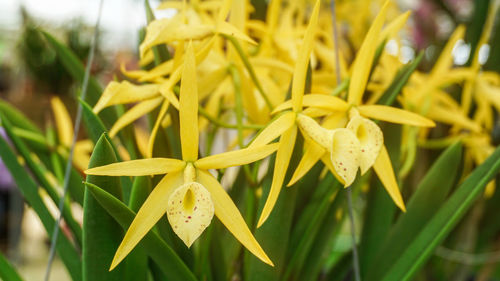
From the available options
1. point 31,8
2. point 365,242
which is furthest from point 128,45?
point 365,242

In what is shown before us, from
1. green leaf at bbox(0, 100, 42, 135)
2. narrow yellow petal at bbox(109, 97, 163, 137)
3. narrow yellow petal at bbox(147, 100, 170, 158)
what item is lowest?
narrow yellow petal at bbox(147, 100, 170, 158)

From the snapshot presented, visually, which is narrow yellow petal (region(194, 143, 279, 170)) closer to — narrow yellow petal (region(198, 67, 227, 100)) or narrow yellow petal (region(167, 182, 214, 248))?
narrow yellow petal (region(167, 182, 214, 248))

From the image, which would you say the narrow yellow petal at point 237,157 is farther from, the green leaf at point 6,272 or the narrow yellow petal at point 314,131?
the green leaf at point 6,272

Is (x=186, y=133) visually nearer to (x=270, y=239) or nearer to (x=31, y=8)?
(x=270, y=239)

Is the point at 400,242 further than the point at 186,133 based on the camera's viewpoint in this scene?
Yes

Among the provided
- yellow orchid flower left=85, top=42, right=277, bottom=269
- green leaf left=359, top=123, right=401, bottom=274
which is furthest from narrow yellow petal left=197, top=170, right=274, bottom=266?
green leaf left=359, top=123, right=401, bottom=274

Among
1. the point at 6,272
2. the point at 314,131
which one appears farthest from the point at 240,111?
the point at 6,272

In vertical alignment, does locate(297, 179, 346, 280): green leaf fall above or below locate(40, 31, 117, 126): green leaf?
below
